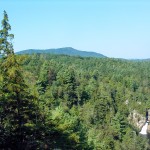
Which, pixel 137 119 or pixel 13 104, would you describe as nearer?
pixel 13 104

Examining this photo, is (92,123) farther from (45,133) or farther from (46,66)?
(45,133)

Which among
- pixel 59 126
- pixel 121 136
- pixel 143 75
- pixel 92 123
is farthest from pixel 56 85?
pixel 143 75

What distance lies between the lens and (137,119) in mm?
131500

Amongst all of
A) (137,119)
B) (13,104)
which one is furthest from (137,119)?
(13,104)

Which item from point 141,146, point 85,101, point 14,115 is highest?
point 14,115

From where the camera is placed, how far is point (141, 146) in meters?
86.1

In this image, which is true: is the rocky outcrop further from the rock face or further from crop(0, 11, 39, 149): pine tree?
crop(0, 11, 39, 149): pine tree

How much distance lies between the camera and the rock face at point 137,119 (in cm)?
12743

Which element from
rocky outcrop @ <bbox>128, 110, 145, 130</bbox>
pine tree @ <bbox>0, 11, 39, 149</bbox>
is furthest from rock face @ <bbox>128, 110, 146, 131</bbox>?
pine tree @ <bbox>0, 11, 39, 149</bbox>

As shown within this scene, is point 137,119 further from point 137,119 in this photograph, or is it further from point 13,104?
point 13,104

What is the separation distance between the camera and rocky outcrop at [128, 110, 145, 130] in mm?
127350

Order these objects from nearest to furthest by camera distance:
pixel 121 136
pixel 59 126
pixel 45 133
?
1. pixel 45 133
2. pixel 59 126
3. pixel 121 136

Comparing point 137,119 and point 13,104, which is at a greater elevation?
point 13,104

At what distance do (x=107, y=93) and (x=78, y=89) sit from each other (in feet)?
61.8
